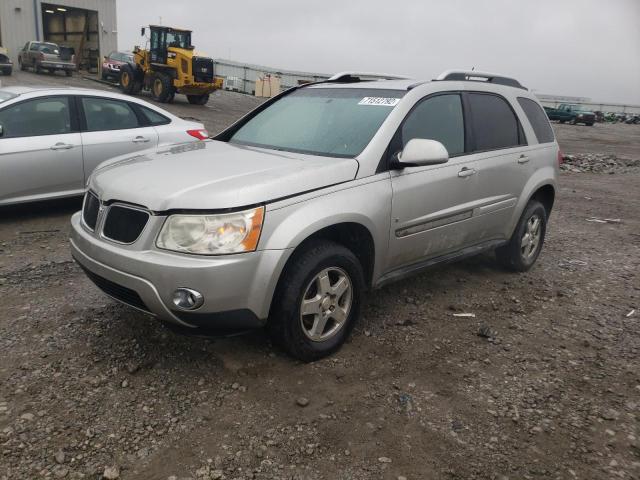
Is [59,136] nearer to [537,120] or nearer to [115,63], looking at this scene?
[537,120]

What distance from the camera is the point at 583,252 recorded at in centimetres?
627

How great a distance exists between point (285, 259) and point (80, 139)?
4.08 metres

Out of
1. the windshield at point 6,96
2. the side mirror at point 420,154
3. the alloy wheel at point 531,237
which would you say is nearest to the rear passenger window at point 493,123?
the alloy wheel at point 531,237

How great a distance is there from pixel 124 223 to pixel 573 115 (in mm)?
39141

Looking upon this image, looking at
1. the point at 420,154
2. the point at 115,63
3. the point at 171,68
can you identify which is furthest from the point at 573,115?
the point at 420,154

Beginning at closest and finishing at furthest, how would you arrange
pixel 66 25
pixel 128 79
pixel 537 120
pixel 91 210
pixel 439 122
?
pixel 91 210, pixel 439 122, pixel 537 120, pixel 128 79, pixel 66 25

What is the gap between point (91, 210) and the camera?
11.1ft

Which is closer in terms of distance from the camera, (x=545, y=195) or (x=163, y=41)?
(x=545, y=195)

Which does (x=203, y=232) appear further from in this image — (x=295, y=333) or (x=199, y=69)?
(x=199, y=69)

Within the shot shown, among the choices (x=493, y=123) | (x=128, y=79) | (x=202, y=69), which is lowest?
(x=128, y=79)

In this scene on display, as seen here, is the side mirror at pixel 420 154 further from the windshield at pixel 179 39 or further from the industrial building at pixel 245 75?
the industrial building at pixel 245 75

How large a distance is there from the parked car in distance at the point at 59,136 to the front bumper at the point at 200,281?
125 inches

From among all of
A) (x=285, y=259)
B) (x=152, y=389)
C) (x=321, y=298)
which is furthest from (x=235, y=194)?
(x=152, y=389)

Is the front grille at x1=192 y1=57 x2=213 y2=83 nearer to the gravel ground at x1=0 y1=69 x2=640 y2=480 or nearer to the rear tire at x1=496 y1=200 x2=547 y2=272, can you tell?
A: the gravel ground at x1=0 y1=69 x2=640 y2=480
